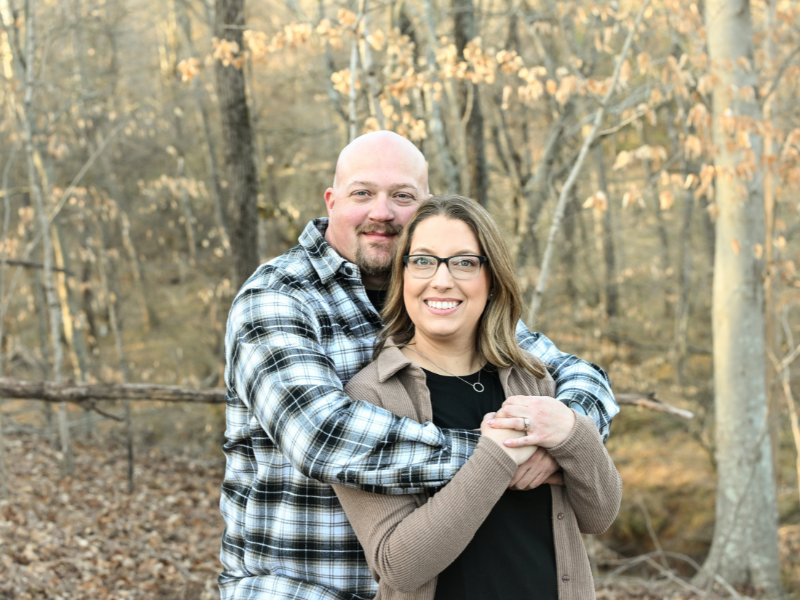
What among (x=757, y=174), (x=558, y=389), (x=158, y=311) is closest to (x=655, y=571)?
(x=757, y=174)

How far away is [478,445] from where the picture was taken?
6.61 feet

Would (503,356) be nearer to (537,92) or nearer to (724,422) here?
(537,92)

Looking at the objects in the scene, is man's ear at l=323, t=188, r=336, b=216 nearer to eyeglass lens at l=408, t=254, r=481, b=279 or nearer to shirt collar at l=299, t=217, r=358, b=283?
shirt collar at l=299, t=217, r=358, b=283

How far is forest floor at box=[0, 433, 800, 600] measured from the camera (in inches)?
230

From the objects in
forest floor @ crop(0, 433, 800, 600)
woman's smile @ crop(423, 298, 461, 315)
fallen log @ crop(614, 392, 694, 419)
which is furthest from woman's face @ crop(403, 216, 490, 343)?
forest floor @ crop(0, 433, 800, 600)

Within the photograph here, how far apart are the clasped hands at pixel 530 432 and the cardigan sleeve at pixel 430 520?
5cm

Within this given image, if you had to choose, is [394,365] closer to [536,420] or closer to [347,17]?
[536,420]

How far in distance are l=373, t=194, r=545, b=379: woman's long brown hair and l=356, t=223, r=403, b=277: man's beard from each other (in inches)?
12.3

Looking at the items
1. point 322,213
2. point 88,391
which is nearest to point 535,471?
point 88,391

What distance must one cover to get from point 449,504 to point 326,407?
0.46m

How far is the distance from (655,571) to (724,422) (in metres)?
3.90

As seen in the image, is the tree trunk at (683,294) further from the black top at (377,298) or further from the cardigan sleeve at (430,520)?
the cardigan sleeve at (430,520)

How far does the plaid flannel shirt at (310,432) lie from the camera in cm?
204

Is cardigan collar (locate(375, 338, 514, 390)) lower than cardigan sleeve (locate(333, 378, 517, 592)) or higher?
higher
